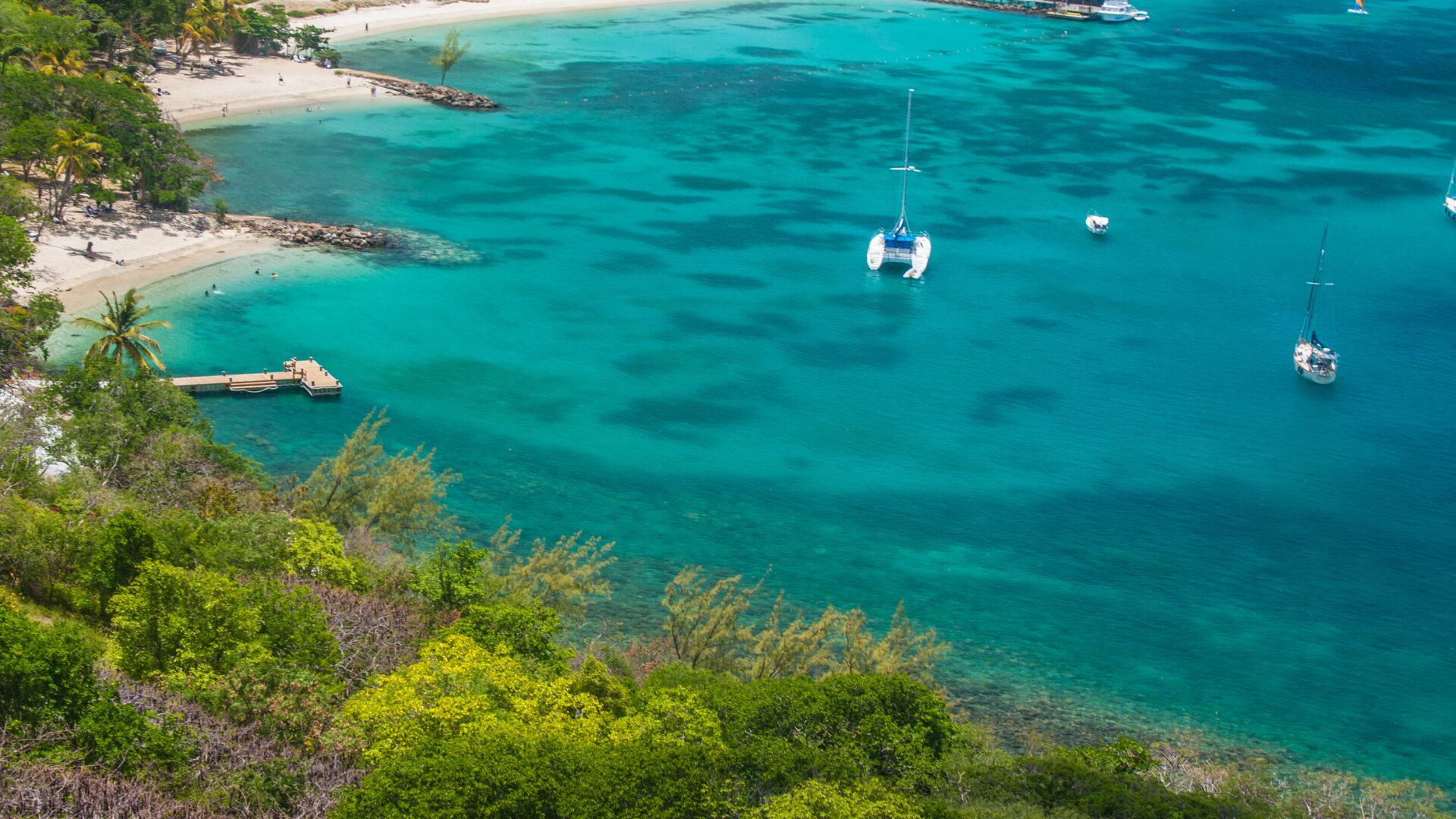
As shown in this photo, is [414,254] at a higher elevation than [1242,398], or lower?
higher

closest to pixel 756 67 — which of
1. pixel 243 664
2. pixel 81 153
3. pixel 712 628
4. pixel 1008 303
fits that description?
pixel 1008 303

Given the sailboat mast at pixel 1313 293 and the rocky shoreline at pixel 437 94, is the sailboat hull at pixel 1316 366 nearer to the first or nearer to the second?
the sailboat mast at pixel 1313 293

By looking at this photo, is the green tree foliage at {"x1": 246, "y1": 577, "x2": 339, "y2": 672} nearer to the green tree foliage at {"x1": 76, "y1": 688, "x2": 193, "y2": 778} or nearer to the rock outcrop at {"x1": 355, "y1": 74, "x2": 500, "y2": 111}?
the green tree foliage at {"x1": 76, "y1": 688, "x2": 193, "y2": 778}

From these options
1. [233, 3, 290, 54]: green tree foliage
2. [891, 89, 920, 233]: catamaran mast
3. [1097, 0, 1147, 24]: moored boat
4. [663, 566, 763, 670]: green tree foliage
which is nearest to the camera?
[663, 566, 763, 670]: green tree foliage

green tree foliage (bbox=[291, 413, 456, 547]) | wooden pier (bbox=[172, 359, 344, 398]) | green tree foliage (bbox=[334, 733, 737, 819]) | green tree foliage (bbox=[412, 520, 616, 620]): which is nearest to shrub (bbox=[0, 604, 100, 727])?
green tree foliage (bbox=[334, 733, 737, 819])

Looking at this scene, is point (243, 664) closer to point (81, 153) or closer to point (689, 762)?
point (689, 762)

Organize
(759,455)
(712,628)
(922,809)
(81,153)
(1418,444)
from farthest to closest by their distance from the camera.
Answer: (81,153) → (1418,444) → (759,455) → (712,628) → (922,809)
